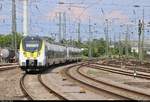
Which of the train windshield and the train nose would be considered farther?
the train windshield

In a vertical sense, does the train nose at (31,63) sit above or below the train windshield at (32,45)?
below

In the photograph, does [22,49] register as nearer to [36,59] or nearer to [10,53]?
[36,59]

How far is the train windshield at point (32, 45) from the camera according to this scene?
3678 centimetres

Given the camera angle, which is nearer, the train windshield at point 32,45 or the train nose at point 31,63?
the train nose at point 31,63

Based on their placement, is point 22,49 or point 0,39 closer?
point 22,49

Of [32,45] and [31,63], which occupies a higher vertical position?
[32,45]

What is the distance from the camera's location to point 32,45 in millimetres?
37094

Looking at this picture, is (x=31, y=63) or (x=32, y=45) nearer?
(x=31, y=63)

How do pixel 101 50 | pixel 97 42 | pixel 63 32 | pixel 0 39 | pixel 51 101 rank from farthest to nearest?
pixel 97 42 → pixel 101 50 → pixel 0 39 → pixel 63 32 → pixel 51 101

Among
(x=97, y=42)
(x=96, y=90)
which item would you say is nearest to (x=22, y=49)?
(x=96, y=90)

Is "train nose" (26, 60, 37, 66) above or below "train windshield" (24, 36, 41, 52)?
below

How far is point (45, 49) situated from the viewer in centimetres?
3766

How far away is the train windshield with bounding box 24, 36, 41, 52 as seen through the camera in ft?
121

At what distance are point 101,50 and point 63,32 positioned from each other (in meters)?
70.5
